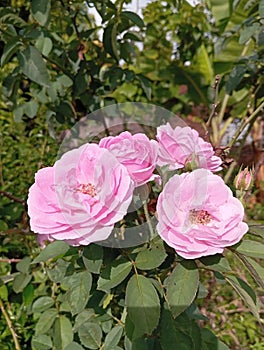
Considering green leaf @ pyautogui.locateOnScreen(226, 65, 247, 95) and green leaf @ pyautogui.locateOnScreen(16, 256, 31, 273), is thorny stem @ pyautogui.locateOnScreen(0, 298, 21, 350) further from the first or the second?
green leaf @ pyautogui.locateOnScreen(226, 65, 247, 95)

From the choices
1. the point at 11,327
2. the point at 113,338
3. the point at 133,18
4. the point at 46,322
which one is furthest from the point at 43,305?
the point at 133,18

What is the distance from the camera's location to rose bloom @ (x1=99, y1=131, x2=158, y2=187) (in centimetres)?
66

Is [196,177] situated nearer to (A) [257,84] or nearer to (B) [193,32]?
(A) [257,84]

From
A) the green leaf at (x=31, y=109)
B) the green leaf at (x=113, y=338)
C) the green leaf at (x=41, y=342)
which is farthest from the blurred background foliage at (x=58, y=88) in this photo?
the green leaf at (x=113, y=338)

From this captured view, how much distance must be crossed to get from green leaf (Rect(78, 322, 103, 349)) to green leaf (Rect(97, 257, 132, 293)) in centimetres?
24

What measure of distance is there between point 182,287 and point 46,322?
540 mm

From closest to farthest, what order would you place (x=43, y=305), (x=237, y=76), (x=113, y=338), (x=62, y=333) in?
1. (x=113, y=338)
2. (x=62, y=333)
3. (x=43, y=305)
4. (x=237, y=76)

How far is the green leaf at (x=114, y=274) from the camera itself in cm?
70

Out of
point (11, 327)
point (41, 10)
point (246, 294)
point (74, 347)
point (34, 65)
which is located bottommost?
point (11, 327)

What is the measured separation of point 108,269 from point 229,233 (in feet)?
0.62

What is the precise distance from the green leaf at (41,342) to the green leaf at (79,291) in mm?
335

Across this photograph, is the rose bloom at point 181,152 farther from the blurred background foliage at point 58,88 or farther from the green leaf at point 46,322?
the green leaf at point 46,322

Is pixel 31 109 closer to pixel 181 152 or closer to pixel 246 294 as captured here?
pixel 181 152

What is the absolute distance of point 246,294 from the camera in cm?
66
